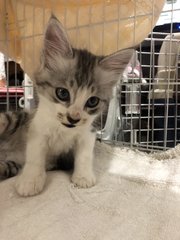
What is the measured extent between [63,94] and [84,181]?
0.25 metres

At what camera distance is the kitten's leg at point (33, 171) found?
903 millimetres

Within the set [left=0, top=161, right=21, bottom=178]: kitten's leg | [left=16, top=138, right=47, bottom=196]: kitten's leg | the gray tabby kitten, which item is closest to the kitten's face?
the gray tabby kitten

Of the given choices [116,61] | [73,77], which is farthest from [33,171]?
[116,61]

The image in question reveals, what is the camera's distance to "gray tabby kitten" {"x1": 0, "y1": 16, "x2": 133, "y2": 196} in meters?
0.94

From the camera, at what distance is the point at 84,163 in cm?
103

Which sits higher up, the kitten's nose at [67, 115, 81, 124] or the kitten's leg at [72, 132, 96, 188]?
the kitten's nose at [67, 115, 81, 124]

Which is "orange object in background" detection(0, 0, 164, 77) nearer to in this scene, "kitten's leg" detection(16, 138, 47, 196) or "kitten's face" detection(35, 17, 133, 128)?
"kitten's face" detection(35, 17, 133, 128)

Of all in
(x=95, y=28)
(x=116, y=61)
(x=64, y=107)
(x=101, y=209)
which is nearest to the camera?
(x=101, y=209)

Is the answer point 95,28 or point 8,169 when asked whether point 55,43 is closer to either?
point 95,28

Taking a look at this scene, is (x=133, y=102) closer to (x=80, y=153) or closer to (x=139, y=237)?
(x=80, y=153)

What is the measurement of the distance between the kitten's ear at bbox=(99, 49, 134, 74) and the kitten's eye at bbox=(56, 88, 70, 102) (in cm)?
17

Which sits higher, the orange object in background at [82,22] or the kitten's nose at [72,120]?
the orange object in background at [82,22]

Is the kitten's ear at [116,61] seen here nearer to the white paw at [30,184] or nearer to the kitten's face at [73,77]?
the kitten's face at [73,77]

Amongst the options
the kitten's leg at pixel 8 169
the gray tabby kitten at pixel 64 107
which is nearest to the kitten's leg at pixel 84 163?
the gray tabby kitten at pixel 64 107
